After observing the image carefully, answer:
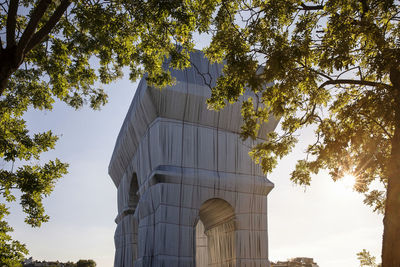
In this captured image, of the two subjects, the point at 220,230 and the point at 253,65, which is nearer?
the point at 253,65

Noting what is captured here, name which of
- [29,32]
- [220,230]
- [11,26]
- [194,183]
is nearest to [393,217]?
[29,32]

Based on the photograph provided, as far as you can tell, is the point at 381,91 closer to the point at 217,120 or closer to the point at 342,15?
the point at 342,15

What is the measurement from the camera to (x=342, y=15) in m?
8.87

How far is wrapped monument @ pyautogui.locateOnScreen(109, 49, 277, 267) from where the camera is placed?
21969mm

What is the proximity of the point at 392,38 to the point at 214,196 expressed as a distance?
1513 cm

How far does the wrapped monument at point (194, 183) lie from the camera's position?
72.1ft

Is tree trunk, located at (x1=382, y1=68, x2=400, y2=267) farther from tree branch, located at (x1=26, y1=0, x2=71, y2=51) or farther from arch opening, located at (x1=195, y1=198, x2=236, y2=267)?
arch opening, located at (x1=195, y1=198, x2=236, y2=267)

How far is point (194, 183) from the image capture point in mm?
22828

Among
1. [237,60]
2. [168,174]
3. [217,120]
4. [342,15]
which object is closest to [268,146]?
[237,60]

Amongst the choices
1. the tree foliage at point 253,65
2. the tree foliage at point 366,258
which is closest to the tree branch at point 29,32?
the tree foliage at point 253,65

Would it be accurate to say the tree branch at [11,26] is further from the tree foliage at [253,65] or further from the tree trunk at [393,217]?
the tree trunk at [393,217]

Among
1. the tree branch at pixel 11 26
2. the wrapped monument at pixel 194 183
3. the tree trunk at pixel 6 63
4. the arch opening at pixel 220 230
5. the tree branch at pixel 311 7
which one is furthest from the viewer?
the arch opening at pixel 220 230

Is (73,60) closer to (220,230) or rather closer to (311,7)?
(311,7)

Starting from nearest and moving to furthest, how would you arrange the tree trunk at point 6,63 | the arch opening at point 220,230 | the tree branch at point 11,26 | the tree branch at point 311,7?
the tree trunk at point 6,63 → the tree branch at point 11,26 → the tree branch at point 311,7 → the arch opening at point 220,230
